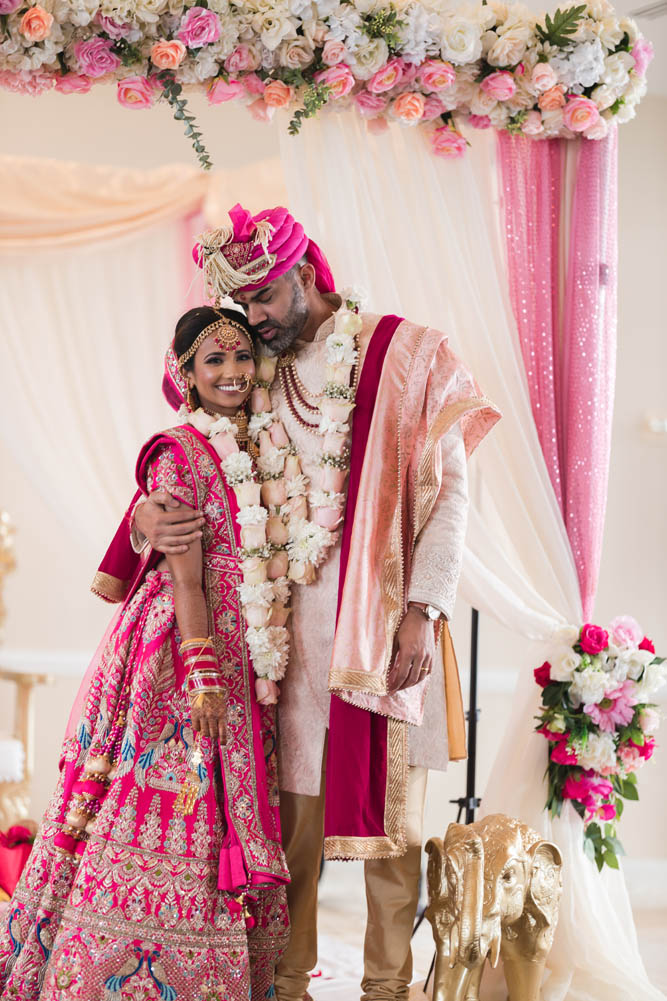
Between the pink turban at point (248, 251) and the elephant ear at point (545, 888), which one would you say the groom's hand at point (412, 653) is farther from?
the pink turban at point (248, 251)

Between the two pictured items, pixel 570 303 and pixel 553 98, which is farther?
pixel 570 303

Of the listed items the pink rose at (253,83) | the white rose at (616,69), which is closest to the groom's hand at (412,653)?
the pink rose at (253,83)

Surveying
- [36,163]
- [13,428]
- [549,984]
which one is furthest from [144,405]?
[549,984]

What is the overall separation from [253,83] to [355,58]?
29 cm

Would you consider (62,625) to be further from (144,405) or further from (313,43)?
(313,43)

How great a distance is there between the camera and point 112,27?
2758mm

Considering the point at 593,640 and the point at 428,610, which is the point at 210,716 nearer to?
the point at 428,610

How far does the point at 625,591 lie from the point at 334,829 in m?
2.68

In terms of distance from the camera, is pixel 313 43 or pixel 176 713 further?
pixel 313 43

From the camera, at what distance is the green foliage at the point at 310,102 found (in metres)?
2.89

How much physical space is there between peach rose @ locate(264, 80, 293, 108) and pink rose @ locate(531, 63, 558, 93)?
2.25 ft

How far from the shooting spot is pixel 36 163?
4.07m

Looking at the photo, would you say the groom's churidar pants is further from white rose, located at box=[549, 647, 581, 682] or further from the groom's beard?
the groom's beard

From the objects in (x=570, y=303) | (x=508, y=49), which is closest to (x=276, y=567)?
(x=570, y=303)
